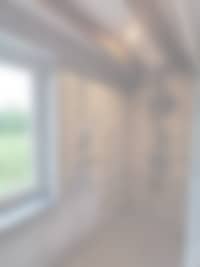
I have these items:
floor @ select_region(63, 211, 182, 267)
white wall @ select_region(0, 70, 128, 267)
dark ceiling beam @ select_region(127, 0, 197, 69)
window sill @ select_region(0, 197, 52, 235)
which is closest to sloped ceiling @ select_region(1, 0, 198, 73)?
dark ceiling beam @ select_region(127, 0, 197, 69)

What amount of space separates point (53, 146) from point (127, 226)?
0.68 metres

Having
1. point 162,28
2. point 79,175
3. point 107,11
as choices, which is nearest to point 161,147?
point 79,175

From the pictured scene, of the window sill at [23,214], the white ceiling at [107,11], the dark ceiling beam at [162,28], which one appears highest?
the white ceiling at [107,11]

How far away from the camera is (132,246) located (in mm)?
1119

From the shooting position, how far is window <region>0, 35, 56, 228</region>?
702mm

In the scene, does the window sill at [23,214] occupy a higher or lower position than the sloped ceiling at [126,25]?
lower

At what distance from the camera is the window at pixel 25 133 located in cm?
70

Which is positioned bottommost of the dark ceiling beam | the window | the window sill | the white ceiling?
the window sill

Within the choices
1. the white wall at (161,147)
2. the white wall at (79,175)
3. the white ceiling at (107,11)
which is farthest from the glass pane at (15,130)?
the white wall at (161,147)

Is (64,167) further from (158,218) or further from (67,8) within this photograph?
(158,218)

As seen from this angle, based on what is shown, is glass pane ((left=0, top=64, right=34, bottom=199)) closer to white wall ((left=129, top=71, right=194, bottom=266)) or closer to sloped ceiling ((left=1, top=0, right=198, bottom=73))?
sloped ceiling ((left=1, top=0, right=198, bottom=73))

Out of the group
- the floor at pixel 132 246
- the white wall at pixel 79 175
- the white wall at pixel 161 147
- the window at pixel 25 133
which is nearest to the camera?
the window at pixel 25 133

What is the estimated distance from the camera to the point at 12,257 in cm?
76

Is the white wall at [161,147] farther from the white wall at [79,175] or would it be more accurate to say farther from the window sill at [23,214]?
the window sill at [23,214]
